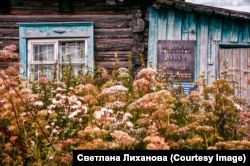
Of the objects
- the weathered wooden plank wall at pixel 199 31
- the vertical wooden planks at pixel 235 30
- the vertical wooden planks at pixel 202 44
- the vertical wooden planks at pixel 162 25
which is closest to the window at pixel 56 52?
the weathered wooden plank wall at pixel 199 31

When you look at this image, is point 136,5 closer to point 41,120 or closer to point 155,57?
point 155,57

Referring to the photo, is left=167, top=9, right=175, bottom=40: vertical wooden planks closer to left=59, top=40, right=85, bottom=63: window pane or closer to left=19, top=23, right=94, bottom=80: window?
left=19, top=23, right=94, bottom=80: window

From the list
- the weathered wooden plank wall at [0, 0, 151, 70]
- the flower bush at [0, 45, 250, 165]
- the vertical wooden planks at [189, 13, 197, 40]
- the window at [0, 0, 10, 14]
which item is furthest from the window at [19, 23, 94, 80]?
the flower bush at [0, 45, 250, 165]

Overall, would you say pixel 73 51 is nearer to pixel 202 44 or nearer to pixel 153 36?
pixel 153 36

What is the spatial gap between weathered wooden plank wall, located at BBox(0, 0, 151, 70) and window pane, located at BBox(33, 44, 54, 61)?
1.68ft

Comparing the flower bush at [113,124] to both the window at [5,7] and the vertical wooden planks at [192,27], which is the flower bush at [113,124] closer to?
the vertical wooden planks at [192,27]

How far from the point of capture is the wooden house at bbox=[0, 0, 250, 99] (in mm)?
11156

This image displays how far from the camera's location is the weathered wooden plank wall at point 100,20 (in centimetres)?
1126

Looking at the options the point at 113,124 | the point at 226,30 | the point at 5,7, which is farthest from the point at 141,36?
the point at 113,124

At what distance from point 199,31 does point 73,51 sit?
115 inches

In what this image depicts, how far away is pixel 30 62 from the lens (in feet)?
37.3

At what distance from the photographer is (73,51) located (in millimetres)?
11352

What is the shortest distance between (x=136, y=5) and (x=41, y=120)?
23.7ft

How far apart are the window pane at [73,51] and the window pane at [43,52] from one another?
9.0 inches
